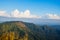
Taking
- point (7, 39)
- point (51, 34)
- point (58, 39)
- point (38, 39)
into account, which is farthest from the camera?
point (38, 39)

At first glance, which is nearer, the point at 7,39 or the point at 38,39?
the point at 7,39

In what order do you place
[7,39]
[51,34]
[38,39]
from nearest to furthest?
1. [7,39]
2. [51,34]
3. [38,39]

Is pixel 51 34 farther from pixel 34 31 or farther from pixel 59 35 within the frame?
pixel 34 31

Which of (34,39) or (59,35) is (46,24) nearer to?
(59,35)

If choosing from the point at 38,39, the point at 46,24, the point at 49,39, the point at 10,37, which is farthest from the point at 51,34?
the point at 10,37

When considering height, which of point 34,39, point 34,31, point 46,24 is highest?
point 46,24

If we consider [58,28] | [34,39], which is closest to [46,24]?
[58,28]

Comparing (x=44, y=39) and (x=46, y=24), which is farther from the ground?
(x=46, y=24)

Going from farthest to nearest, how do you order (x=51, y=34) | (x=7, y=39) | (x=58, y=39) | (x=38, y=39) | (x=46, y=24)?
(x=38, y=39) → (x=51, y=34) → (x=58, y=39) → (x=46, y=24) → (x=7, y=39)

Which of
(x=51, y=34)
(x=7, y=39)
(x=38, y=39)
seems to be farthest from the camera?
(x=38, y=39)
